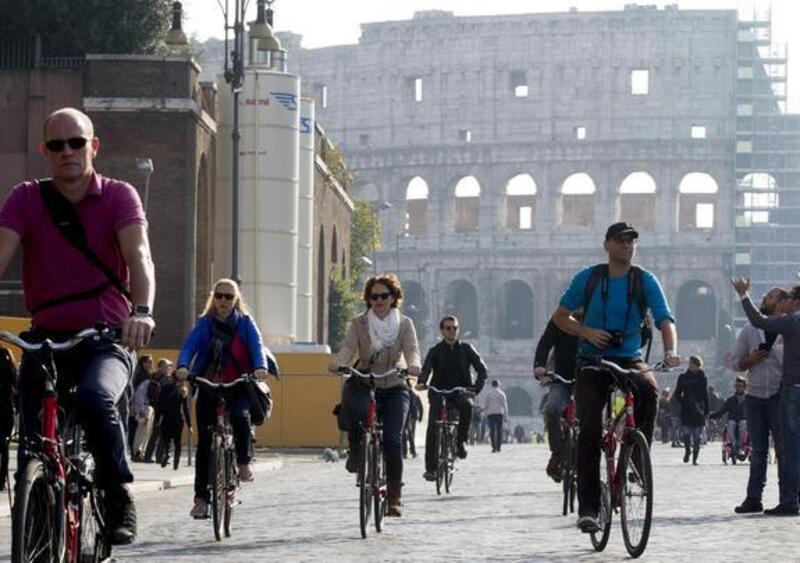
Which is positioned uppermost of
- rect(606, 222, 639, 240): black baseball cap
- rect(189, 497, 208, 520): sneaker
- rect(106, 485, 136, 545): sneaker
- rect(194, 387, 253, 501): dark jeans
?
rect(606, 222, 639, 240): black baseball cap

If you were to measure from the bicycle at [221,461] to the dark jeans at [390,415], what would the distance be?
32.5 inches

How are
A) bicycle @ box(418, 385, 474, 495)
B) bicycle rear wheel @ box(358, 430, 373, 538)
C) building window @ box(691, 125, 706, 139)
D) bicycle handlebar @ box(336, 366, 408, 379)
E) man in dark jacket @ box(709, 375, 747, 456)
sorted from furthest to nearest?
building window @ box(691, 125, 706, 139) → man in dark jacket @ box(709, 375, 747, 456) → bicycle @ box(418, 385, 474, 495) → bicycle handlebar @ box(336, 366, 408, 379) → bicycle rear wheel @ box(358, 430, 373, 538)

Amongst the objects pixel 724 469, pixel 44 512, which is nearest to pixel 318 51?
pixel 724 469

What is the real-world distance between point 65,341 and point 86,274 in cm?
27

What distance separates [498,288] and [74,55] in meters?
55.4

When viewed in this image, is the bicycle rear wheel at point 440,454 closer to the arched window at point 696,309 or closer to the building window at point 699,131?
the arched window at point 696,309

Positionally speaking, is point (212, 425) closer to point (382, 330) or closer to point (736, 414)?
point (382, 330)

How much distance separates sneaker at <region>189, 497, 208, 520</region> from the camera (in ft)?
38.3

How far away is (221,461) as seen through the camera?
38.5ft

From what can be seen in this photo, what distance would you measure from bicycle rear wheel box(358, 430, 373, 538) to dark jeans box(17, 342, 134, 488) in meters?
5.11

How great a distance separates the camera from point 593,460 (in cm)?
1052

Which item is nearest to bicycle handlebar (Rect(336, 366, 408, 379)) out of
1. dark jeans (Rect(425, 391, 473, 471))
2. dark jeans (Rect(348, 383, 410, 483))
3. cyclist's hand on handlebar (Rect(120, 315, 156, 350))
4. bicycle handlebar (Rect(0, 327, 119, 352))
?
dark jeans (Rect(348, 383, 410, 483))

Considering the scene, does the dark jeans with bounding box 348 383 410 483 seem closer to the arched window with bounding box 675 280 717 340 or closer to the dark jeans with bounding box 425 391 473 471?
the dark jeans with bounding box 425 391 473 471

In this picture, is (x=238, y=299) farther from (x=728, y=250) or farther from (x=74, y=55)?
(x=728, y=250)
